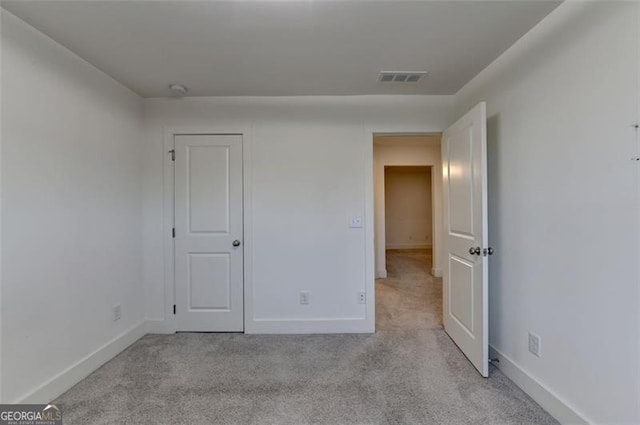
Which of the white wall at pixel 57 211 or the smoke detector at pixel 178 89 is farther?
the smoke detector at pixel 178 89

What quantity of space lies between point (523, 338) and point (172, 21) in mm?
2994

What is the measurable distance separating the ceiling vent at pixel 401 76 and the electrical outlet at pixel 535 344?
207 centimetres

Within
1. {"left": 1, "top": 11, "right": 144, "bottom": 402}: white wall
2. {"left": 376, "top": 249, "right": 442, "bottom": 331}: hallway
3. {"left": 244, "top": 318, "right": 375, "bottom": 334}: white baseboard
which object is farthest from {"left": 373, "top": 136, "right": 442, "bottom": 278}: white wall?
{"left": 1, "top": 11, "right": 144, "bottom": 402}: white wall

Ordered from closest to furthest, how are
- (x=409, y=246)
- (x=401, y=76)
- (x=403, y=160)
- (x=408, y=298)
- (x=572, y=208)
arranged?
(x=572, y=208), (x=401, y=76), (x=408, y=298), (x=403, y=160), (x=409, y=246)

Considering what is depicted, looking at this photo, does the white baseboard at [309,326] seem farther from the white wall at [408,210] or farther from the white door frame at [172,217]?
the white wall at [408,210]

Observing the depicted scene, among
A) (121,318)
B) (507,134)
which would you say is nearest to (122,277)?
(121,318)

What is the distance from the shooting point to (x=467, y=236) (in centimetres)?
236

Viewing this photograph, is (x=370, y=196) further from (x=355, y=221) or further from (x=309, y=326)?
(x=309, y=326)

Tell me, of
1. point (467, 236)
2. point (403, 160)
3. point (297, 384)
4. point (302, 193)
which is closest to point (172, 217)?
point (302, 193)

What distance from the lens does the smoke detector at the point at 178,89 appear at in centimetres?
263

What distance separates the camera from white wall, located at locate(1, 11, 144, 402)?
5.58 ft

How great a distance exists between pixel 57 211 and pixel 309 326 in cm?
223

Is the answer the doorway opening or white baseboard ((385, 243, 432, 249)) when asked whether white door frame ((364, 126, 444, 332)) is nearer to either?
the doorway opening

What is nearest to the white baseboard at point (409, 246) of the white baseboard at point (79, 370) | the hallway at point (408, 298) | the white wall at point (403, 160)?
the hallway at point (408, 298)
